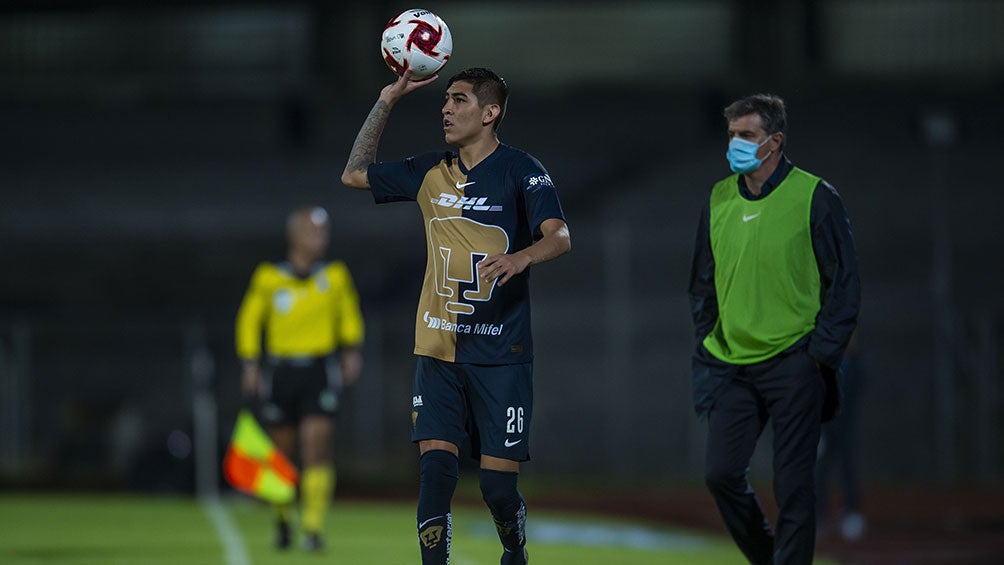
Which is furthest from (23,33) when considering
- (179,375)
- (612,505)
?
(612,505)

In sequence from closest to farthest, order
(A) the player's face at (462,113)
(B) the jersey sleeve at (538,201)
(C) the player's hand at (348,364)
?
(B) the jersey sleeve at (538,201), (A) the player's face at (462,113), (C) the player's hand at (348,364)

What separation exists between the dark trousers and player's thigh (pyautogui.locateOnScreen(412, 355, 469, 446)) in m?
1.23

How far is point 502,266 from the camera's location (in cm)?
669

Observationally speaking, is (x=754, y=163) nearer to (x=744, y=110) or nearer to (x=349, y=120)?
(x=744, y=110)

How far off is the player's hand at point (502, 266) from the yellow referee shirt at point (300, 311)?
5.67 m

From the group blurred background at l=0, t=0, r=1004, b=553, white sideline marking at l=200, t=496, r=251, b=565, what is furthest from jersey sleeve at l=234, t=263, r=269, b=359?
blurred background at l=0, t=0, r=1004, b=553

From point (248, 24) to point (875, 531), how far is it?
18970mm

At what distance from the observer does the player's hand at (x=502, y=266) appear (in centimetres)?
667

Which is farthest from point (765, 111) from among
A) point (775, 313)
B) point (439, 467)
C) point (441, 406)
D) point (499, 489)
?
point (439, 467)

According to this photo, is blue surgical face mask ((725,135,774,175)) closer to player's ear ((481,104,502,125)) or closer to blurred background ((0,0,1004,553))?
player's ear ((481,104,502,125))

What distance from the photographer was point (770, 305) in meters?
7.45

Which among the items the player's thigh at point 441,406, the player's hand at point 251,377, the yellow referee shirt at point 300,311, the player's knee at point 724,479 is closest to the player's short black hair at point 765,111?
the player's knee at point 724,479

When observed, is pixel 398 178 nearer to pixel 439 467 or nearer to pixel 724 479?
pixel 439 467

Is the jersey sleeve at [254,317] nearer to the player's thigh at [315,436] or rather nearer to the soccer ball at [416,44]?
the player's thigh at [315,436]
